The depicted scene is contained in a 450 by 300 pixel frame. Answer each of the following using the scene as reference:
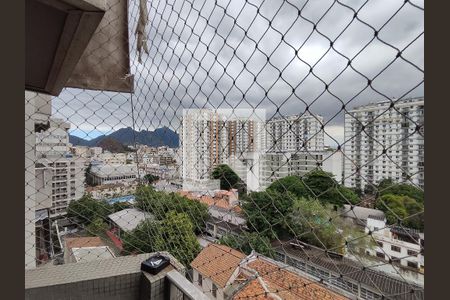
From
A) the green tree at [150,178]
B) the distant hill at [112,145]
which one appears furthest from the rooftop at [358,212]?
the distant hill at [112,145]

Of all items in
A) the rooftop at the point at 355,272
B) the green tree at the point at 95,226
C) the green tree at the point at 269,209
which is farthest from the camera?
the green tree at the point at 95,226

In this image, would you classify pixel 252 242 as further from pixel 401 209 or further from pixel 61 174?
pixel 61 174

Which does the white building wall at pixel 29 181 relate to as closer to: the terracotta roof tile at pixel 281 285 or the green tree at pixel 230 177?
the green tree at pixel 230 177

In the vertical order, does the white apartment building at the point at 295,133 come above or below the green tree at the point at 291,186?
above

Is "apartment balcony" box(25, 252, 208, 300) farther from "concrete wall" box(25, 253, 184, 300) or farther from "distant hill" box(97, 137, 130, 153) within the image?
"distant hill" box(97, 137, 130, 153)

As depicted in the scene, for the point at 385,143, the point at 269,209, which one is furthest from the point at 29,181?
the point at 385,143
